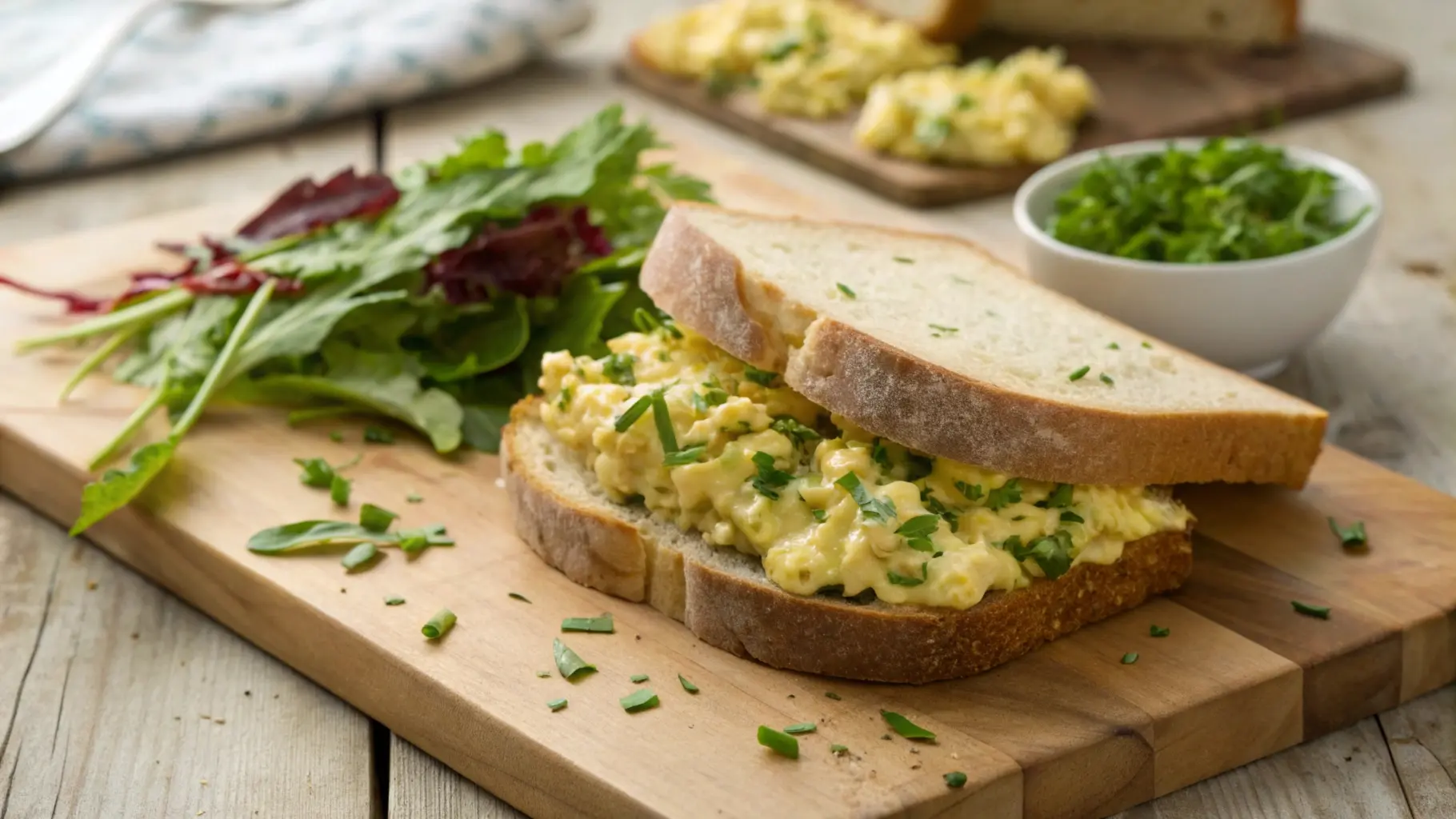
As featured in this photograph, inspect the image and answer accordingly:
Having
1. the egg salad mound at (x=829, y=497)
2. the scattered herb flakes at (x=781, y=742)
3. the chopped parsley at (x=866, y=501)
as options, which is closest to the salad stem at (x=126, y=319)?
the egg salad mound at (x=829, y=497)

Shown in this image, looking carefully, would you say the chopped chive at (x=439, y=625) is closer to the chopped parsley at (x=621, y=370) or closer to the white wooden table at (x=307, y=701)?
the white wooden table at (x=307, y=701)

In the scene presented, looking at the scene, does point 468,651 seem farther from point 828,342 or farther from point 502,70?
point 502,70

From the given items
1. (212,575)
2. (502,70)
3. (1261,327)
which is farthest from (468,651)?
(502,70)

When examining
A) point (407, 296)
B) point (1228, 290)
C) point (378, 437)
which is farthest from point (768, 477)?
point (1228, 290)

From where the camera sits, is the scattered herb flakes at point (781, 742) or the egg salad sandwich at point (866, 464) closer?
the scattered herb flakes at point (781, 742)

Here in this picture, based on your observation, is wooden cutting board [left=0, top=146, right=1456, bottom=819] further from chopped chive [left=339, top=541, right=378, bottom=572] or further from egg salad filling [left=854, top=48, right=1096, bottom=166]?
egg salad filling [left=854, top=48, right=1096, bottom=166]
